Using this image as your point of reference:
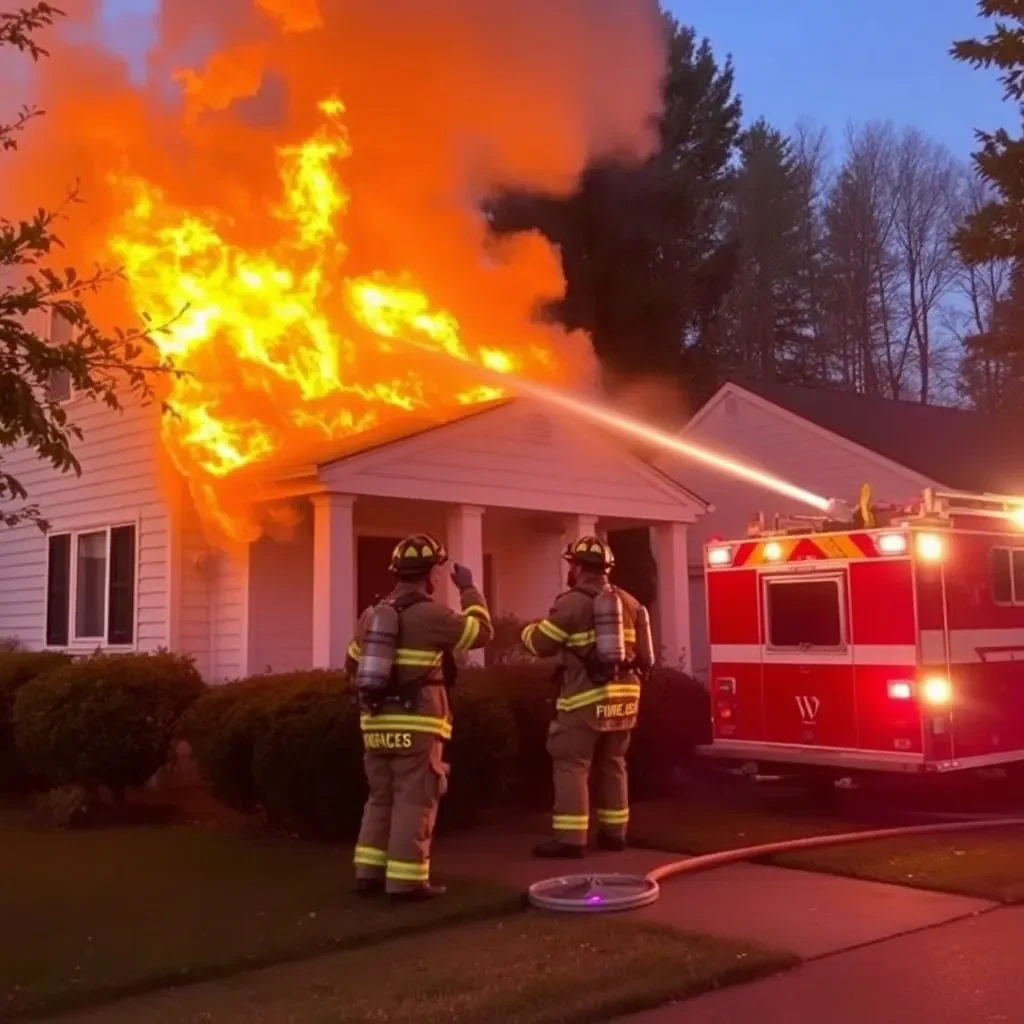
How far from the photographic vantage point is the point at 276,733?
8.95 m

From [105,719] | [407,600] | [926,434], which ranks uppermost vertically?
[926,434]

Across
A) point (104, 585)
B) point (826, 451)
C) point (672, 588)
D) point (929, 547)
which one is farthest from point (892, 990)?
point (826, 451)

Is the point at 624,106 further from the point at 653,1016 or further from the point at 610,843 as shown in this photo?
the point at 653,1016

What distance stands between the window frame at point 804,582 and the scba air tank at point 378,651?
4195mm

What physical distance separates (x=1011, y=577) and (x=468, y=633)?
17.6ft

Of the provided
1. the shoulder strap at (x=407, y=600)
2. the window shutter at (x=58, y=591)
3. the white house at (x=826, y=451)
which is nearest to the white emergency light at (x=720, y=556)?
the shoulder strap at (x=407, y=600)

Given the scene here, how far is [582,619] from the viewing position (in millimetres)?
8438

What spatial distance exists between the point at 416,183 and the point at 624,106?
5.26 meters

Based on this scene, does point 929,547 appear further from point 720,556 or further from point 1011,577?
point 720,556

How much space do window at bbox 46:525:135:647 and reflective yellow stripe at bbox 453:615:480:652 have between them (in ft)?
22.8

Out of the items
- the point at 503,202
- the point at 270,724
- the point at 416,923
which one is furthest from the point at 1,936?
the point at 503,202

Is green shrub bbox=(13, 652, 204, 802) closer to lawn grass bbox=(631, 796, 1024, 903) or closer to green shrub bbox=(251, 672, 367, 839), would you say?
green shrub bbox=(251, 672, 367, 839)

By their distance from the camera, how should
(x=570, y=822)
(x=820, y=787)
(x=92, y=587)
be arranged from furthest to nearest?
(x=92, y=587) → (x=820, y=787) → (x=570, y=822)

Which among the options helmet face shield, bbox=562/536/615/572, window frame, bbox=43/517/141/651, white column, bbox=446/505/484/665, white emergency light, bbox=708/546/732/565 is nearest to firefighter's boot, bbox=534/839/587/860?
helmet face shield, bbox=562/536/615/572
